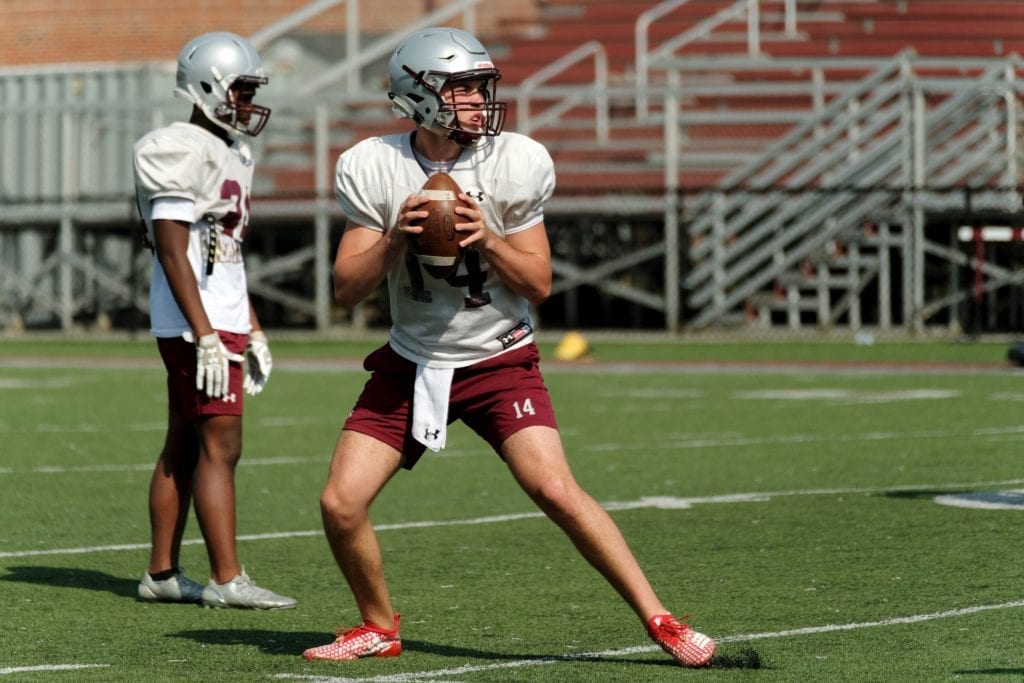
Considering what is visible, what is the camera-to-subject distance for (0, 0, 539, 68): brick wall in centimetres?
3416

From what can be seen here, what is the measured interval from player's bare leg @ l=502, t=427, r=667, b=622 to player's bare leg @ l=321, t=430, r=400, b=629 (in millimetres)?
400

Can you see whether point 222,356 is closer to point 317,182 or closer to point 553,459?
point 553,459

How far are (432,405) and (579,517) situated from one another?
0.53m

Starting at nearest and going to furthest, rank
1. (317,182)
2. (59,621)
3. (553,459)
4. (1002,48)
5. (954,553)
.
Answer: (553,459) < (59,621) < (954,553) < (317,182) < (1002,48)

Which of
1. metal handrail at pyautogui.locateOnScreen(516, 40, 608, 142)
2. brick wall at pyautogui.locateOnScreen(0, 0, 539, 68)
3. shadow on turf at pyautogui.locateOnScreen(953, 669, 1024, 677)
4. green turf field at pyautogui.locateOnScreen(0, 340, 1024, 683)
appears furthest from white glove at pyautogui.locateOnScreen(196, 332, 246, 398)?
brick wall at pyautogui.locateOnScreen(0, 0, 539, 68)

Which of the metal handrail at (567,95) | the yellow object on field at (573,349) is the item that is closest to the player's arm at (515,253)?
the yellow object on field at (573,349)

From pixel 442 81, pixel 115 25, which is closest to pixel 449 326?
pixel 442 81

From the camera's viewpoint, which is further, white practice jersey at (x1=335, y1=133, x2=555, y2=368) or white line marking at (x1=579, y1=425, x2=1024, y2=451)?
white line marking at (x1=579, y1=425, x2=1024, y2=451)

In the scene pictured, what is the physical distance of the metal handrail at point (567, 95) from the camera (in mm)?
25337

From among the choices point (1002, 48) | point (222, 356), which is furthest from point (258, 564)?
point (1002, 48)

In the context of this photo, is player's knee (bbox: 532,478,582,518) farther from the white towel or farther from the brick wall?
the brick wall

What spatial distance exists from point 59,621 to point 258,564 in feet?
4.45

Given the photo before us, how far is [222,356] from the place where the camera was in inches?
266

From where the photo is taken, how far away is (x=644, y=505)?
9.18 m
